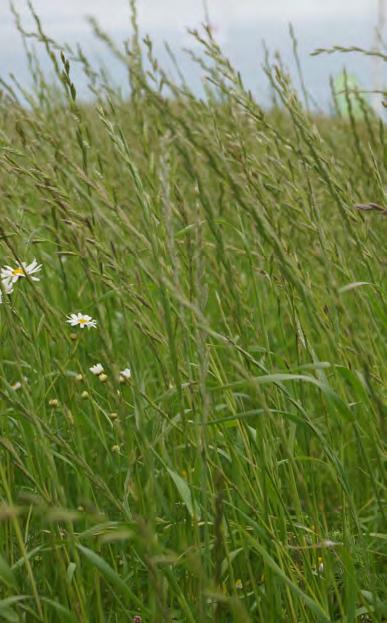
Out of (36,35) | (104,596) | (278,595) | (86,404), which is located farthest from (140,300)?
(36,35)

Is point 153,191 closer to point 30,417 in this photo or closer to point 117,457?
point 117,457

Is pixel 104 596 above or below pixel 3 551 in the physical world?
below

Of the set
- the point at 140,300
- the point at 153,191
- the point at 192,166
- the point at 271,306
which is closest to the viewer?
the point at 192,166

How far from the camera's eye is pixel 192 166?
92 centimetres

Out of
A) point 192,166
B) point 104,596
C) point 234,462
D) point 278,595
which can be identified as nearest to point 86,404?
point 104,596

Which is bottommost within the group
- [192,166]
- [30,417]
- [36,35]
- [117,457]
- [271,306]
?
[271,306]

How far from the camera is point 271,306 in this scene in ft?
8.70

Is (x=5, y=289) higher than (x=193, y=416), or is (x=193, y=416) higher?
(x=5, y=289)

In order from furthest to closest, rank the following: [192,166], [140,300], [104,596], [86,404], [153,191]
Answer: [86,404] < [153,191] < [104,596] < [140,300] < [192,166]

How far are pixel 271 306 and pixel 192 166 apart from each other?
176 cm

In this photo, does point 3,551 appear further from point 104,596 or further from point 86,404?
point 86,404

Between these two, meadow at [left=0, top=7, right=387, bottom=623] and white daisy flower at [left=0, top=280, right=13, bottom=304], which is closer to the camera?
meadow at [left=0, top=7, right=387, bottom=623]

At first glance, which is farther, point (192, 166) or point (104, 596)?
point (104, 596)

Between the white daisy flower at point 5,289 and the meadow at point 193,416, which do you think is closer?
the meadow at point 193,416
